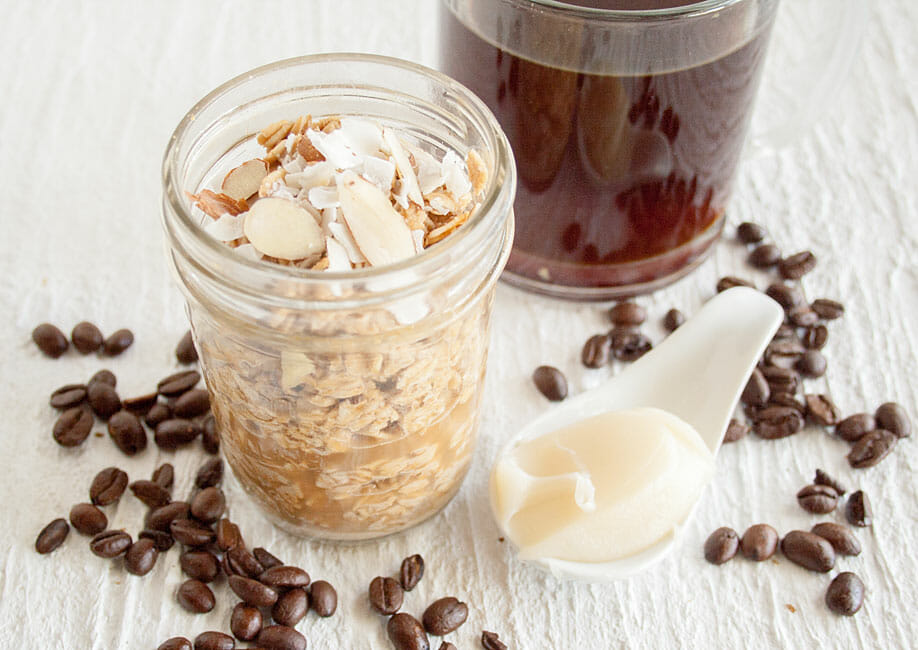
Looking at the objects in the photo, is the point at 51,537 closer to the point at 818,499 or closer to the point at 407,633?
the point at 407,633

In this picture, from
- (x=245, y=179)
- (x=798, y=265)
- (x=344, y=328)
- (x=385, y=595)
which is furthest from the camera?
(x=798, y=265)

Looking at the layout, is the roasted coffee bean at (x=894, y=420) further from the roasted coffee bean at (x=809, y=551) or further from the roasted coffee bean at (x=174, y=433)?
the roasted coffee bean at (x=174, y=433)

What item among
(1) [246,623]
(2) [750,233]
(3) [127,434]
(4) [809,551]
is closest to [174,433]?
(3) [127,434]

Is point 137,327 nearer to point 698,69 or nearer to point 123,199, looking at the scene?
point 123,199

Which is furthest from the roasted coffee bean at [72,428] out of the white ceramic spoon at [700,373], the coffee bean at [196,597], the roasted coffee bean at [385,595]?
the white ceramic spoon at [700,373]

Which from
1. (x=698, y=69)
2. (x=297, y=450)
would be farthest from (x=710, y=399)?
(x=297, y=450)

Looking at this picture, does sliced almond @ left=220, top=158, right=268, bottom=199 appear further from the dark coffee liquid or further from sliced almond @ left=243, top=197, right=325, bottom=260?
the dark coffee liquid
